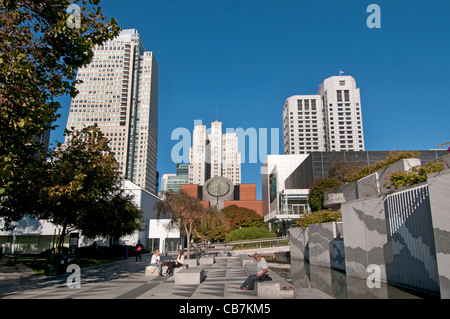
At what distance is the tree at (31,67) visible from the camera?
8.27 m

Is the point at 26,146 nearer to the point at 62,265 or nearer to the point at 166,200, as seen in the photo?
the point at 62,265

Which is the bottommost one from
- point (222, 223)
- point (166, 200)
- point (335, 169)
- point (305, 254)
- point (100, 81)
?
point (305, 254)

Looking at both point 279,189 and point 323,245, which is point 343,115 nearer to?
point 279,189

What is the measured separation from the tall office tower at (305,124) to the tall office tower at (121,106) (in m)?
73.4

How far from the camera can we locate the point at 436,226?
9719mm

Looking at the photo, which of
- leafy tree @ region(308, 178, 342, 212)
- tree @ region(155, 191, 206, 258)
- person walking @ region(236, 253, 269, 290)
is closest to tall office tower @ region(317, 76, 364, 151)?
leafy tree @ region(308, 178, 342, 212)

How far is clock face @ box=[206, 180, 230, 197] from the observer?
132 meters

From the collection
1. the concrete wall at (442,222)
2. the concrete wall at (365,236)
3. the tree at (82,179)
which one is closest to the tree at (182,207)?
the tree at (82,179)

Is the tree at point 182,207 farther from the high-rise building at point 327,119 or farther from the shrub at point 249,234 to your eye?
the high-rise building at point 327,119

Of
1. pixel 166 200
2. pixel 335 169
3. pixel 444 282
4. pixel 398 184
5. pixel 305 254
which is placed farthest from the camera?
pixel 335 169

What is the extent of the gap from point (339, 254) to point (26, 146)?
18.2m

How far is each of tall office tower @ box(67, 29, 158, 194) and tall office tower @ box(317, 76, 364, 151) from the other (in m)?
90.3

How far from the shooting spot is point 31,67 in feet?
27.9
